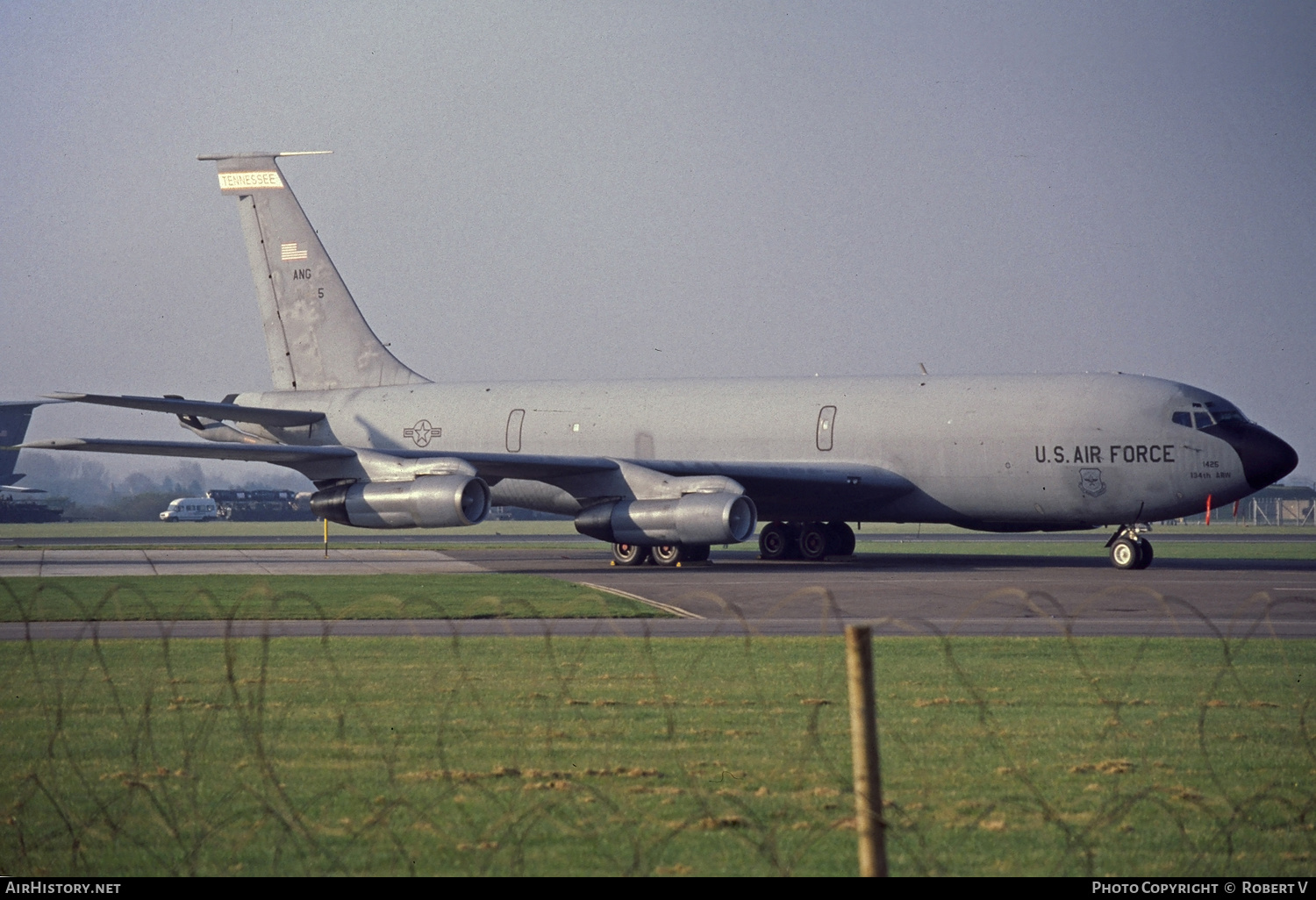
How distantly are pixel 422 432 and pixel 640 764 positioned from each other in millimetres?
30553

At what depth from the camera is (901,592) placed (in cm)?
2486

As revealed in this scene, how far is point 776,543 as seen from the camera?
37.9 metres

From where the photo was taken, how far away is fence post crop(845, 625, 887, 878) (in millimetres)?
5949

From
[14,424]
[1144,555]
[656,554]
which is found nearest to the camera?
[1144,555]

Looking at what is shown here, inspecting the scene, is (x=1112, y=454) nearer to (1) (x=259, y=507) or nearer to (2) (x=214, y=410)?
(2) (x=214, y=410)

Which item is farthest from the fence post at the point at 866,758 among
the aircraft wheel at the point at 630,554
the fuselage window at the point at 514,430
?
the fuselage window at the point at 514,430

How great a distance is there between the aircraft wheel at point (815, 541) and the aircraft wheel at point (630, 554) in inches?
200

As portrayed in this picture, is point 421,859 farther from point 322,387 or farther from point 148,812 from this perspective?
point 322,387

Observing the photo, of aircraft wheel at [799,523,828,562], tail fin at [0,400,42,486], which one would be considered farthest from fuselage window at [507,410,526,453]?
tail fin at [0,400,42,486]

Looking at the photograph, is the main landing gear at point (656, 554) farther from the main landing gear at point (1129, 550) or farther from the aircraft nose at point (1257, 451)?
the aircraft nose at point (1257, 451)

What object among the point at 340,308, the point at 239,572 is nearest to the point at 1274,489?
the point at 340,308

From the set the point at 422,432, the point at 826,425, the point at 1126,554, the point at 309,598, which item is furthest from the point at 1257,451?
the point at 422,432

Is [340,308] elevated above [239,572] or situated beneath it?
elevated above
